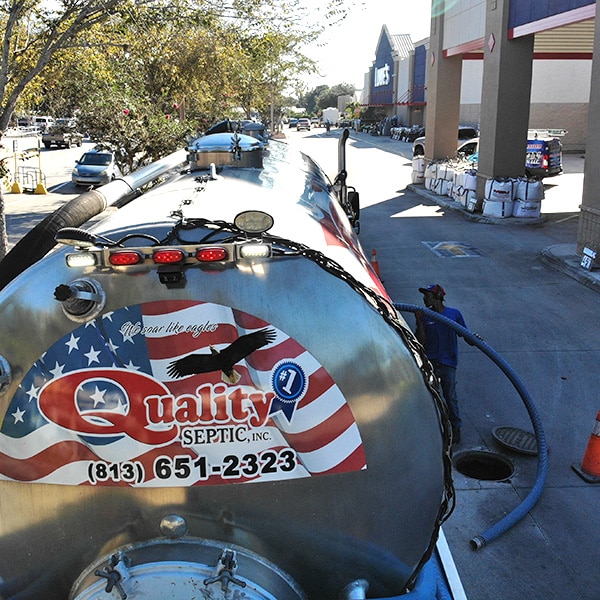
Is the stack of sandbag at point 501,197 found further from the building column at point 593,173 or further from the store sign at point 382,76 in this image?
the store sign at point 382,76

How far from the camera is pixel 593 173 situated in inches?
486

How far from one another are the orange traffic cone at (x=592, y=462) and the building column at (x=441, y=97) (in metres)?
19.4

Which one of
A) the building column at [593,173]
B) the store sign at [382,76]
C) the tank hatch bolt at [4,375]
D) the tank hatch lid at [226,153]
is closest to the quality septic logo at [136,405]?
the tank hatch bolt at [4,375]

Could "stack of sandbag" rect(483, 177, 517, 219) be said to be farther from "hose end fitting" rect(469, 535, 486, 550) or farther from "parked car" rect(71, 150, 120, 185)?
"parked car" rect(71, 150, 120, 185)

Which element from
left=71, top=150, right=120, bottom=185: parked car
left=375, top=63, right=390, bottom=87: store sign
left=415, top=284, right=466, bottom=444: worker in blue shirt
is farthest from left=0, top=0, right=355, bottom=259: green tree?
left=375, top=63, right=390, bottom=87: store sign

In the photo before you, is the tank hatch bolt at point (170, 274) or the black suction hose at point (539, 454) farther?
the black suction hose at point (539, 454)

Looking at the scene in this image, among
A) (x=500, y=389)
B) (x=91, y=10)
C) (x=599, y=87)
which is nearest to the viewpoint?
(x=500, y=389)

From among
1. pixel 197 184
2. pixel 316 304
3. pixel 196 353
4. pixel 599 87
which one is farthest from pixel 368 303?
pixel 599 87

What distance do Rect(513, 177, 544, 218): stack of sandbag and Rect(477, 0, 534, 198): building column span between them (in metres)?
0.69

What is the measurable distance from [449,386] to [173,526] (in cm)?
418

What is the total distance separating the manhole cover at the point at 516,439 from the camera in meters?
6.39

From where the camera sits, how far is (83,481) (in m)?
2.81

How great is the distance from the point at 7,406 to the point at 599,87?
12.2m

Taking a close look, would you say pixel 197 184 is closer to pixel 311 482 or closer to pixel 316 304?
pixel 316 304
